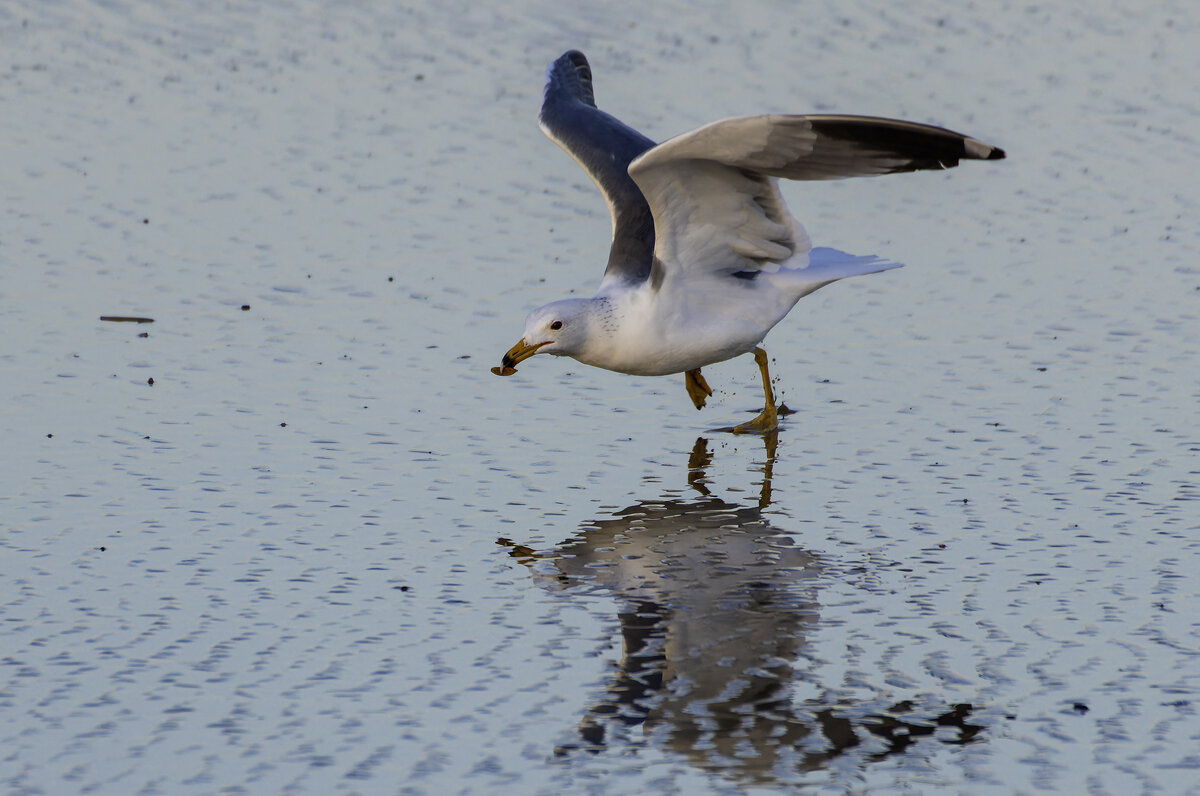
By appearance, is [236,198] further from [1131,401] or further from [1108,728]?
[1108,728]

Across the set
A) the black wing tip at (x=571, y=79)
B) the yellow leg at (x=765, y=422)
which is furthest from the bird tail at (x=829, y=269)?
the black wing tip at (x=571, y=79)

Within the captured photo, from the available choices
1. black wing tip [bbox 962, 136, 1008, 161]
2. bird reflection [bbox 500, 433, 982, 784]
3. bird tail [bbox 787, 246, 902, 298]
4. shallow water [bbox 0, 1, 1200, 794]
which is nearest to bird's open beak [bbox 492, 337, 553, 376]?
shallow water [bbox 0, 1, 1200, 794]

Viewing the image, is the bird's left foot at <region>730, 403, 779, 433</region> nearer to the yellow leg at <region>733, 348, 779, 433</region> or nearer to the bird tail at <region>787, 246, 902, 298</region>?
the yellow leg at <region>733, 348, 779, 433</region>

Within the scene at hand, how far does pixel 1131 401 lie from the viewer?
874 centimetres

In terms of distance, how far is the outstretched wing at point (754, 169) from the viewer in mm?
7660

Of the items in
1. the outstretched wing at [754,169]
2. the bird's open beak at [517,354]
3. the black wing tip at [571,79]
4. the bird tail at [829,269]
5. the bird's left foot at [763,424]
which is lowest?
the bird's left foot at [763,424]

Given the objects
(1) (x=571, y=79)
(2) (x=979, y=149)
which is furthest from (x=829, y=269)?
(1) (x=571, y=79)

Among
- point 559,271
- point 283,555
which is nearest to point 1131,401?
point 559,271

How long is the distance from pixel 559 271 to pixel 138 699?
545 cm

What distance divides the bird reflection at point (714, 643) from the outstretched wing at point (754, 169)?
51.5 inches

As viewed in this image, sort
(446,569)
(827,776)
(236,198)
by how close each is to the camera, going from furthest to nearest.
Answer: (236,198)
(446,569)
(827,776)

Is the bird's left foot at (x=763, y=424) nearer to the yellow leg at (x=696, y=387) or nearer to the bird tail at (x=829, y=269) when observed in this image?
the yellow leg at (x=696, y=387)

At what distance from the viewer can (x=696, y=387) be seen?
9102 mm

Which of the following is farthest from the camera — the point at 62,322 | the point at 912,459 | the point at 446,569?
the point at 62,322
